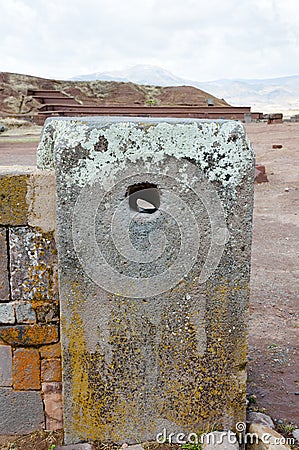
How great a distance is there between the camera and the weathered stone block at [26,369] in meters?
2.63

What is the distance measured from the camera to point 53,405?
2695mm

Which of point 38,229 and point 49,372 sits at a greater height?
point 38,229

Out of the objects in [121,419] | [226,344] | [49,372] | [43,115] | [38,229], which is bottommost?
[121,419]

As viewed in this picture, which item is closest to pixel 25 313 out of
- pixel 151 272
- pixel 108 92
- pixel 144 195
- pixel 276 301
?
pixel 151 272

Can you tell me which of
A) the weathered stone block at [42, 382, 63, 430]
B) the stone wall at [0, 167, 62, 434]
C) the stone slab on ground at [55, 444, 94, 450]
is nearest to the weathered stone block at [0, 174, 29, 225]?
the stone wall at [0, 167, 62, 434]

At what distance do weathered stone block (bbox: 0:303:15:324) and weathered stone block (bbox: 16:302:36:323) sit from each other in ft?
0.08

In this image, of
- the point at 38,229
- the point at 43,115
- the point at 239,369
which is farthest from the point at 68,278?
the point at 43,115

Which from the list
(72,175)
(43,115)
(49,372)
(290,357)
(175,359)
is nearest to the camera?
(72,175)

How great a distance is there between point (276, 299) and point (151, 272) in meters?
3.24

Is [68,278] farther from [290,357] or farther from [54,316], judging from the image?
[290,357]

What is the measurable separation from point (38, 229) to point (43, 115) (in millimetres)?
30679

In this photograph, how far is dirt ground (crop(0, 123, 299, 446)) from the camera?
3309 mm

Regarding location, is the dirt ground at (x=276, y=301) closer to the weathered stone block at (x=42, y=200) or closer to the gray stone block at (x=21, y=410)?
the gray stone block at (x=21, y=410)

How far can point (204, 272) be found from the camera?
238 centimetres
